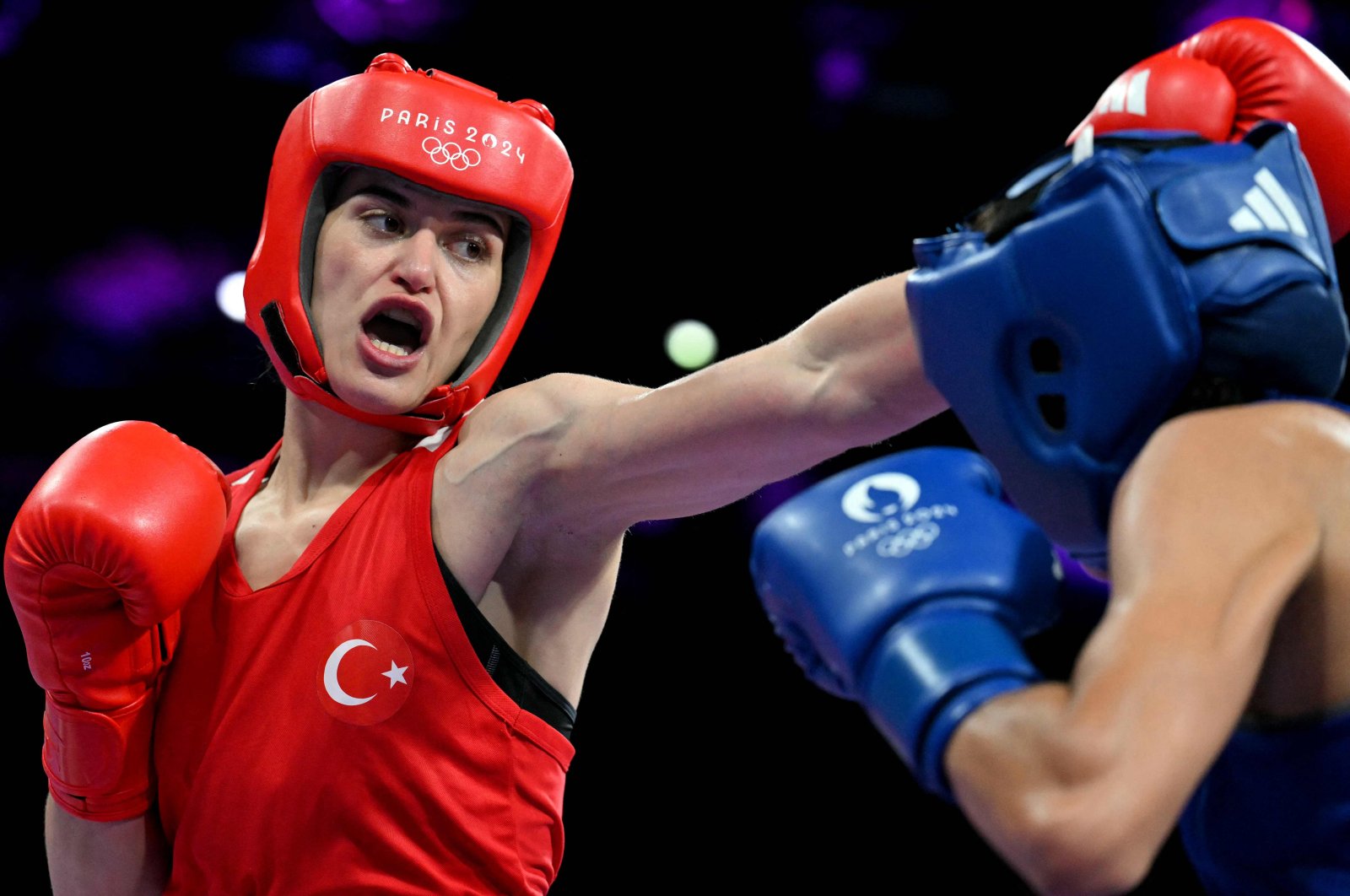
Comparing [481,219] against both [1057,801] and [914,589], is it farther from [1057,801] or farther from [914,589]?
[1057,801]

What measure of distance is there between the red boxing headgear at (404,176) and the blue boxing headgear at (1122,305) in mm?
1144

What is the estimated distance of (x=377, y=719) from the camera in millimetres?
1948

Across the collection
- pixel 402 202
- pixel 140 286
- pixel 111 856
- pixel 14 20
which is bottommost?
pixel 111 856

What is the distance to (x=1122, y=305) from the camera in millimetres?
1156

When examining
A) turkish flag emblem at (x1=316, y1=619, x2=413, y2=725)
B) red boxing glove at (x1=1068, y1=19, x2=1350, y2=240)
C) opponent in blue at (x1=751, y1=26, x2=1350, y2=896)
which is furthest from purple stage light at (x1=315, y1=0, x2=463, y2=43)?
opponent in blue at (x1=751, y1=26, x2=1350, y2=896)

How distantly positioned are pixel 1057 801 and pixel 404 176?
1639mm

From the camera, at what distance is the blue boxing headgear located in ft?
3.77

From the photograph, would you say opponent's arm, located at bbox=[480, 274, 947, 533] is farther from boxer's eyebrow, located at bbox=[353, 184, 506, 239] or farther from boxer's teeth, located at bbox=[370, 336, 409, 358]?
boxer's eyebrow, located at bbox=[353, 184, 506, 239]

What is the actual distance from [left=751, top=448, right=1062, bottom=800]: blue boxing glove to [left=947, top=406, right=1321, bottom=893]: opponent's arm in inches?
2.1

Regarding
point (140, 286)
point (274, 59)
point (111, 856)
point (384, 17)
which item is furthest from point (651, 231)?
point (111, 856)

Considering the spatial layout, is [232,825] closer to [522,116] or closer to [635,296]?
[522,116]

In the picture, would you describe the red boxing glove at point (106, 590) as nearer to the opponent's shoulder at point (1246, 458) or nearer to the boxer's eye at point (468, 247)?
the boxer's eye at point (468, 247)

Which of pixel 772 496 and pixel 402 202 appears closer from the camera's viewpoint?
pixel 402 202

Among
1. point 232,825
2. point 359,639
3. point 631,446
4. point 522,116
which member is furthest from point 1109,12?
point 232,825
